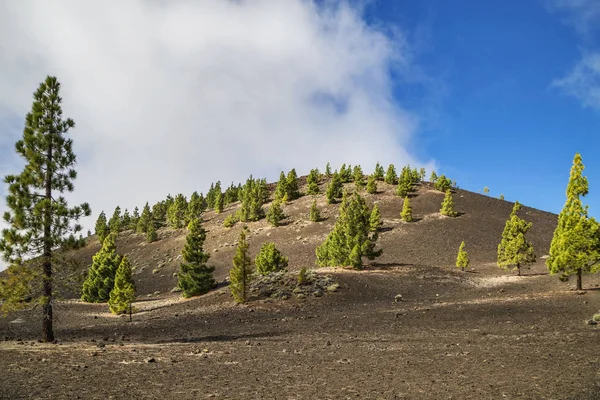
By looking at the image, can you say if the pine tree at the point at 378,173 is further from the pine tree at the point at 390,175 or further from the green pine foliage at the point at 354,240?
the green pine foliage at the point at 354,240

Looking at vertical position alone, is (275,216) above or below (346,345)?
above

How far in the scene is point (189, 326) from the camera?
28.2 meters

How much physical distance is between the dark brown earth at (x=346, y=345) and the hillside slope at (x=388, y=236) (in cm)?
1859

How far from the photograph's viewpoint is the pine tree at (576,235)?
3028cm

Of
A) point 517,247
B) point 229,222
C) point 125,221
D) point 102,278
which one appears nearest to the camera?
point 517,247

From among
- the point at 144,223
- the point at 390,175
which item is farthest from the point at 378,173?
the point at 144,223

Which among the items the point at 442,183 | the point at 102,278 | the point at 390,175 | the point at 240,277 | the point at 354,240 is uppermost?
the point at 390,175

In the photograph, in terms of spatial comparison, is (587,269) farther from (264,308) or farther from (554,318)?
(264,308)

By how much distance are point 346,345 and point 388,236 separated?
63792mm

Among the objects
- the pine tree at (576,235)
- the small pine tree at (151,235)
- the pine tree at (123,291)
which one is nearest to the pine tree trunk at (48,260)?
the pine tree at (123,291)

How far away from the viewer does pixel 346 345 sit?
63.5 feet

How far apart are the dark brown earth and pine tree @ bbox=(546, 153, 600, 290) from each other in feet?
7.91

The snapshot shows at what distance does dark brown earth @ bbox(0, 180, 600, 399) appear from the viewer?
11.4 m

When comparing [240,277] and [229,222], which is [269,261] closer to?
[240,277]
